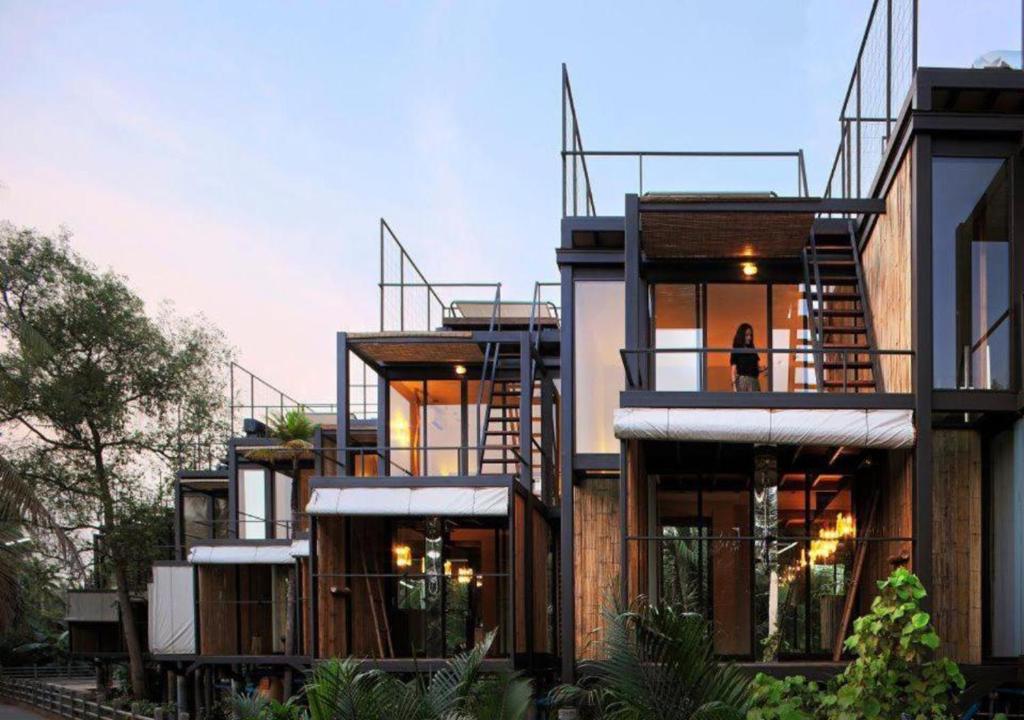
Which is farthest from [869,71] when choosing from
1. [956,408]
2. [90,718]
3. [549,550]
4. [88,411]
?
[88,411]

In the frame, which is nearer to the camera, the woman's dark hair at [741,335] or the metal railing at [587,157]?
the woman's dark hair at [741,335]

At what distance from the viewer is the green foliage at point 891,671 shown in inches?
378

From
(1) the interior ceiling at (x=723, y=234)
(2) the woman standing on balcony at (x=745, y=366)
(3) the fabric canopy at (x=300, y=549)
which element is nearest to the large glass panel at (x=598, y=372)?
(1) the interior ceiling at (x=723, y=234)

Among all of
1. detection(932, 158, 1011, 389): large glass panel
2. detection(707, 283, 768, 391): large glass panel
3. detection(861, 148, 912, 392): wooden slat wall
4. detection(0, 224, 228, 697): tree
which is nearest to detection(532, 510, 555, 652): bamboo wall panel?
detection(707, 283, 768, 391): large glass panel

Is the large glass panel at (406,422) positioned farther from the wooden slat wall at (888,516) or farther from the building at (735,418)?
the wooden slat wall at (888,516)

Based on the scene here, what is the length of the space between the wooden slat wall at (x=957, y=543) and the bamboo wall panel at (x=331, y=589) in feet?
25.9

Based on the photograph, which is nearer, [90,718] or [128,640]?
[90,718]

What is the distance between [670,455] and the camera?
1623 centimetres

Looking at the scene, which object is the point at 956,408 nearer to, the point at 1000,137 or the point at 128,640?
the point at 1000,137

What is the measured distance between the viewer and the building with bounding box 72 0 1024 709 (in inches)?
520

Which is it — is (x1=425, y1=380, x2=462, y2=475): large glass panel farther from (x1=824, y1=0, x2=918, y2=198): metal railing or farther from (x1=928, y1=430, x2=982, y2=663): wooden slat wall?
(x1=928, y1=430, x2=982, y2=663): wooden slat wall

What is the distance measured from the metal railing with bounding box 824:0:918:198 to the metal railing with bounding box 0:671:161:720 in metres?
13.4

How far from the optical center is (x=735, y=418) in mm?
13484

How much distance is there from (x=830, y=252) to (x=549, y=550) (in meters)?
7.64
